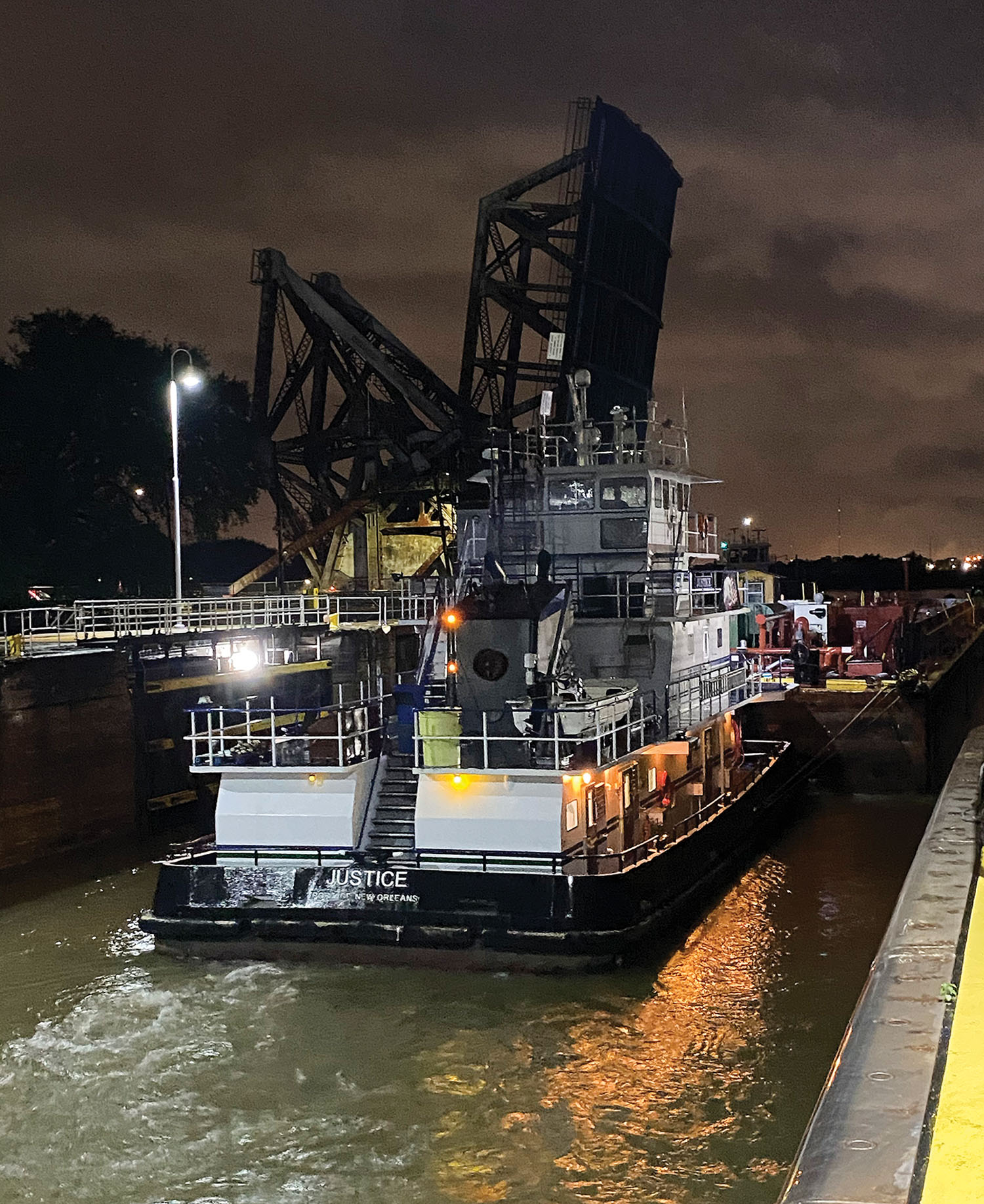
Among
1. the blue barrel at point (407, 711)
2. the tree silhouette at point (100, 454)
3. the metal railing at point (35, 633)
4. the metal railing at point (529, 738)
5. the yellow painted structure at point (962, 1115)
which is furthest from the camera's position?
the tree silhouette at point (100, 454)

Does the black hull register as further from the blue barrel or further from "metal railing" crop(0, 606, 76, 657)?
"metal railing" crop(0, 606, 76, 657)

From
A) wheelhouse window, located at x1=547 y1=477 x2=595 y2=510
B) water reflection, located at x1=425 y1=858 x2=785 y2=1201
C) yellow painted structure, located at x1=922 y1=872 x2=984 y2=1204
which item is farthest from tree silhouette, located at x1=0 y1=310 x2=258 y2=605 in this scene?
yellow painted structure, located at x1=922 y1=872 x2=984 y2=1204

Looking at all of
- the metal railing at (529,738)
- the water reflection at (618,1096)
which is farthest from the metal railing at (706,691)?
the water reflection at (618,1096)

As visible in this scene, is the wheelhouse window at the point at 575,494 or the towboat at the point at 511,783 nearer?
the towboat at the point at 511,783

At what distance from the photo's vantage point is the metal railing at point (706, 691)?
21.7m

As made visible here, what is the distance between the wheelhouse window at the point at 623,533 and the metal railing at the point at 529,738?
4.64 metres

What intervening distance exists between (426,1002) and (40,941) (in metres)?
7.49

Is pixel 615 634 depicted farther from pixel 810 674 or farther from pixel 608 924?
pixel 810 674

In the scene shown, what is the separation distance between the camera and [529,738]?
16.7 meters

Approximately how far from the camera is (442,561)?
2222 inches

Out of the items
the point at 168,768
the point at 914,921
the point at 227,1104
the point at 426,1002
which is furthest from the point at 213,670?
the point at 914,921

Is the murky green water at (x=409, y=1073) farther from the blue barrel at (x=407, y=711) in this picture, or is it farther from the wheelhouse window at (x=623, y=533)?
the wheelhouse window at (x=623, y=533)

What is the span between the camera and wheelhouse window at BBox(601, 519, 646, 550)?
23438mm

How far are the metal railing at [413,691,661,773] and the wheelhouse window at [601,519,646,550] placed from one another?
4.64 meters
